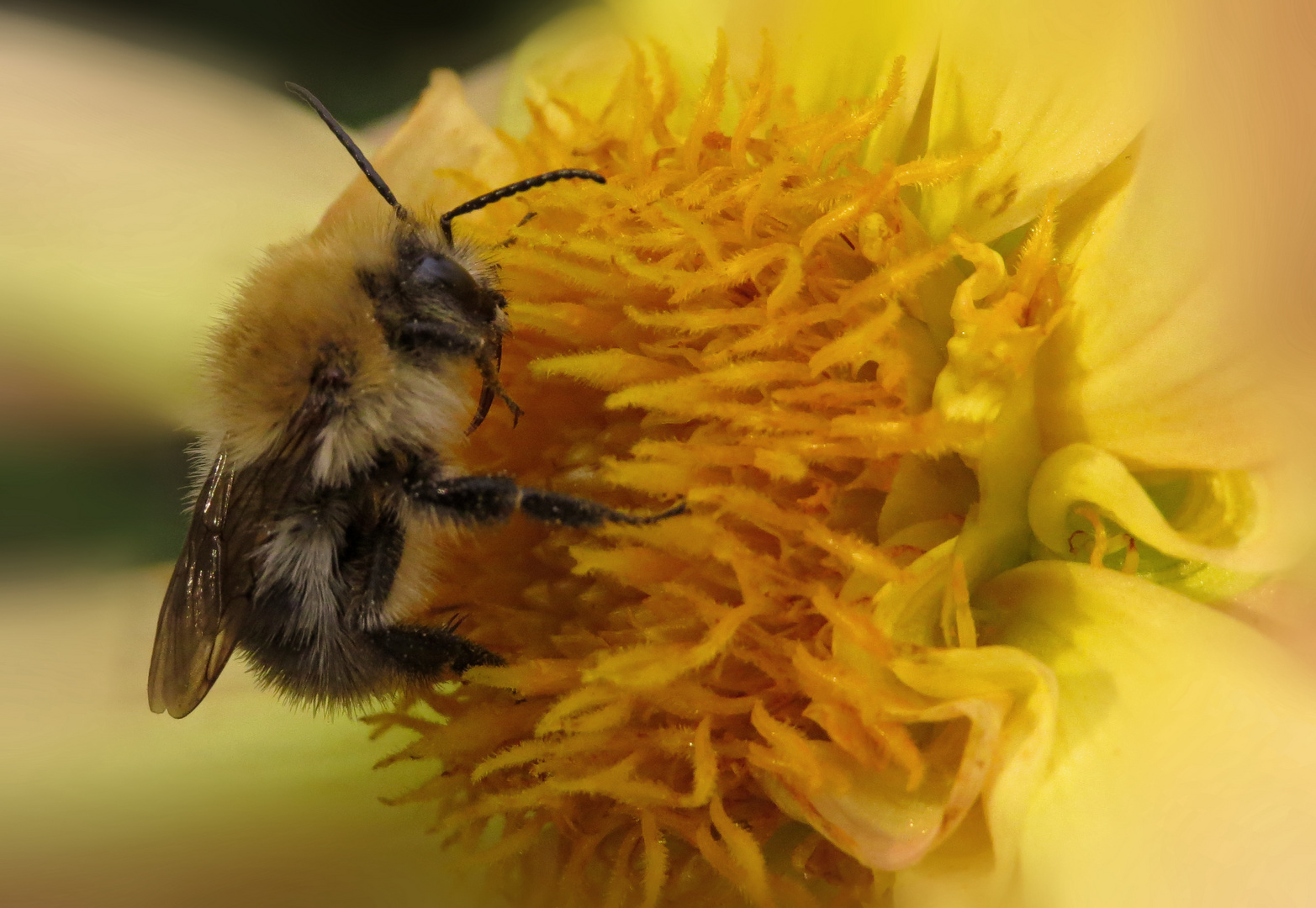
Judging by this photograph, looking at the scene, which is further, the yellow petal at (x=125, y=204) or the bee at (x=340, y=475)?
the yellow petal at (x=125, y=204)

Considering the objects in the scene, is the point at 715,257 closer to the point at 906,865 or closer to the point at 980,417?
the point at 980,417

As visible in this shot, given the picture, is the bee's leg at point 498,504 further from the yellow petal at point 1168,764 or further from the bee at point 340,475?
the yellow petal at point 1168,764

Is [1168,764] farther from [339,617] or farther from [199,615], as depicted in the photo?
[199,615]

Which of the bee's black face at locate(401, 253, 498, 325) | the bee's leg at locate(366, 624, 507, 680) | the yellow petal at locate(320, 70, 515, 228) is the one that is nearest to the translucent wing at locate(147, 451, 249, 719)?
the bee's leg at locate(366, 624, 507, 680)

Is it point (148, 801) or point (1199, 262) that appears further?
point (148, 801)

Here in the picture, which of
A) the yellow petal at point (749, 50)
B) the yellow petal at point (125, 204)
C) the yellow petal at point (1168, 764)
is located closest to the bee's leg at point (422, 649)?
the yellow petal at point (1168, 764)

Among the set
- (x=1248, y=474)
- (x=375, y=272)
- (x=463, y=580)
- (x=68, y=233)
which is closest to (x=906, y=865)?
(x=1248, y=474)
